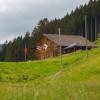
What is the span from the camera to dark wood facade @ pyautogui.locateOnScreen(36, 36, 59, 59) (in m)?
99.7

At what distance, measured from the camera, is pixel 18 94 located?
38.0 ft

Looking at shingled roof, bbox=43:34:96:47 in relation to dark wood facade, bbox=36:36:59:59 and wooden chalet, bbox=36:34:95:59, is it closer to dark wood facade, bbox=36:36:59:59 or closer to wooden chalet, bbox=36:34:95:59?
wooden chalet, bbox=36:34:95:59

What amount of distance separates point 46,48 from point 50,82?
81.9m

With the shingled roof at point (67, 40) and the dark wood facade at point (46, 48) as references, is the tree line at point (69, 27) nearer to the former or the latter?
the dark wood facade at point (46, 48)

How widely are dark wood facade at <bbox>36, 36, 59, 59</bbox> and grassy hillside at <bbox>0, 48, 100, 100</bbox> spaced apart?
3517cm

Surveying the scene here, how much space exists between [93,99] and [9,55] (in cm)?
13641

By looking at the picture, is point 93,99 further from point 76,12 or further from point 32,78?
point 76,12

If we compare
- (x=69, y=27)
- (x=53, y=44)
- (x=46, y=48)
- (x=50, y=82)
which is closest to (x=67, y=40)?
(x=53, y=44)

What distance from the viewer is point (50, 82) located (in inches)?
904

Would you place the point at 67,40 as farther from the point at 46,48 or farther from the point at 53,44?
the point at 46,48

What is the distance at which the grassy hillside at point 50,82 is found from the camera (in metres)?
11.4

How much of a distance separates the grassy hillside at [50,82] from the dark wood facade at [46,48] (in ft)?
115

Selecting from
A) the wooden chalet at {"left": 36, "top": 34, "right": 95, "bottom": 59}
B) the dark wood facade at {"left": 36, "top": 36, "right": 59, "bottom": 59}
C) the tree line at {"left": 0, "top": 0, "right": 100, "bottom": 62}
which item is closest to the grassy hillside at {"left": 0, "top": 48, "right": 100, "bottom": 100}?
the wooden chalet at {"left": 36, "top": 34, "right": 95, "bottom": 59}

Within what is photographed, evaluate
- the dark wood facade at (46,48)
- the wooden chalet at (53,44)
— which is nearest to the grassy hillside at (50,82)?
the wooden chalet at (53,44)
